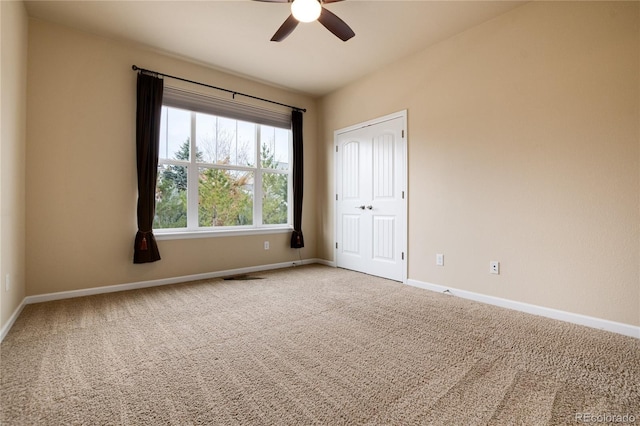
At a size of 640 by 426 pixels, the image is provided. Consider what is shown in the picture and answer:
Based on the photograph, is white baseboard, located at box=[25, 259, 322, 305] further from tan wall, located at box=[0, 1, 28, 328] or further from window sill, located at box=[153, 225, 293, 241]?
window sill, located at box=[153, 225, 293, 241]

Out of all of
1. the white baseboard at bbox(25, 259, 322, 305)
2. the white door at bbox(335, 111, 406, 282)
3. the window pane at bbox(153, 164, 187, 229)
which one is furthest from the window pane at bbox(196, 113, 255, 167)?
the white baseboard at bbox(25, 259, 322, 305)

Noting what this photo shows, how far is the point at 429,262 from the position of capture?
3488 millimetres

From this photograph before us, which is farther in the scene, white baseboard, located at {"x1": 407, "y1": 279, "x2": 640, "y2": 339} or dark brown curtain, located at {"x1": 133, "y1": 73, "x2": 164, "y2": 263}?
dark brown curtain, located at {"x1": 133, "y1": 73, "x2": 164, "y2": 263}

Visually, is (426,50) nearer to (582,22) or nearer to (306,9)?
(582,22)

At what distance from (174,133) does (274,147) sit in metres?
1.45

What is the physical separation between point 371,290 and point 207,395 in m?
2.25

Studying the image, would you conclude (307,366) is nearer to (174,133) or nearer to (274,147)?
(174,133)

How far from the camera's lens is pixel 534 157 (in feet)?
8.82

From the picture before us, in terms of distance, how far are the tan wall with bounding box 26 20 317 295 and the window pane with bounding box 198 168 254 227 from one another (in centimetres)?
55

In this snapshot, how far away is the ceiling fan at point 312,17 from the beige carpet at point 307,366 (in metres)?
2.42

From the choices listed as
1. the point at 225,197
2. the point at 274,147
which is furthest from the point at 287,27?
the point at 225,197

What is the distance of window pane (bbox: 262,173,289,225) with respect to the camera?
4617 millimetres

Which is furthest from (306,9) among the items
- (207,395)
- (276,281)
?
(276,281)

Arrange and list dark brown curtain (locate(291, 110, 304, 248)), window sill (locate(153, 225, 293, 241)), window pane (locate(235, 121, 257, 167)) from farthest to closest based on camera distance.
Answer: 1. dark brown curtain (locate(291, 110, 304, 248))
2. window pane (locate(235, 121, 257, 167))
3. window sill (locate(153, 225, 293, 241))
